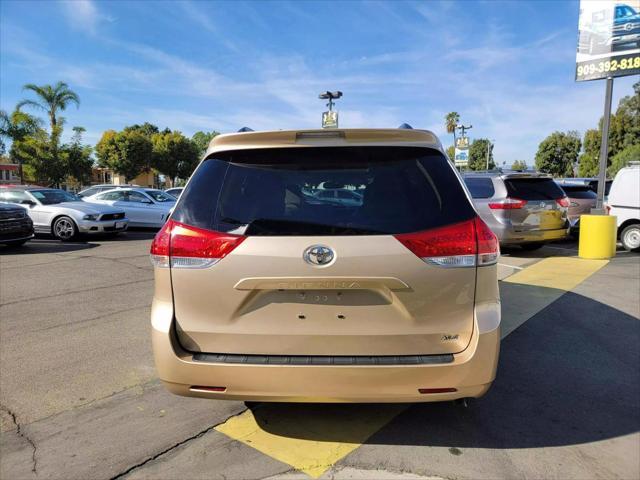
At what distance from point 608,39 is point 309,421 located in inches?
461

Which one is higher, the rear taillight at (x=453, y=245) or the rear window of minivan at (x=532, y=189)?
the rear window of minivan at (x=532, y=189)

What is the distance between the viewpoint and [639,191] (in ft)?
35.1

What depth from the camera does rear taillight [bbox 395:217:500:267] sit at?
2365mm

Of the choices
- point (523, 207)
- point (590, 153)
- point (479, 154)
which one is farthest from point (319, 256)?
point (479, 154)

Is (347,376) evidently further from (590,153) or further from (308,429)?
(590,153)

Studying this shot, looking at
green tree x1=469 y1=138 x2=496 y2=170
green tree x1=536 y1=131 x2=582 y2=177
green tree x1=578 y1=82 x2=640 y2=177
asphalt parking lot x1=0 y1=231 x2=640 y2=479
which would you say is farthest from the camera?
green tree x1=469 y1=138 x2=496 y2=170

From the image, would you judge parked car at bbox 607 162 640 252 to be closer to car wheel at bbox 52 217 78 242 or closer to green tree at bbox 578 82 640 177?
car wheel at bbox 52 217 78 242

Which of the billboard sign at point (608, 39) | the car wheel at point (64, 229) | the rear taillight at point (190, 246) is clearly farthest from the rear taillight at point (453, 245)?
the car wheel at point (64, 229)

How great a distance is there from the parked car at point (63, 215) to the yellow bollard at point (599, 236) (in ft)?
40.1

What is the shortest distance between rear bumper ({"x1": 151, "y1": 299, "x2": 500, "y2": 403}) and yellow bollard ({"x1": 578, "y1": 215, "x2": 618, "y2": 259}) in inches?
341

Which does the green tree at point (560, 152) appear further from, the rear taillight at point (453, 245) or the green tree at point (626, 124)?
the rear taillight at point (453, 245)

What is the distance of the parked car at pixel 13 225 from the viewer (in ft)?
33.7

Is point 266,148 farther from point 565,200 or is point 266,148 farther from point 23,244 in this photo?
point 23,244

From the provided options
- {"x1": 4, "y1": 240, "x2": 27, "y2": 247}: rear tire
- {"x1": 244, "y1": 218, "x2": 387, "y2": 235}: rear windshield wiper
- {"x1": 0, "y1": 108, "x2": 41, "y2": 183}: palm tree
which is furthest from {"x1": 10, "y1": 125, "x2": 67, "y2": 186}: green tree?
{"x1": 244, "y1": 218, "x2": 387, "y2": 235}: rear windshield wiper
